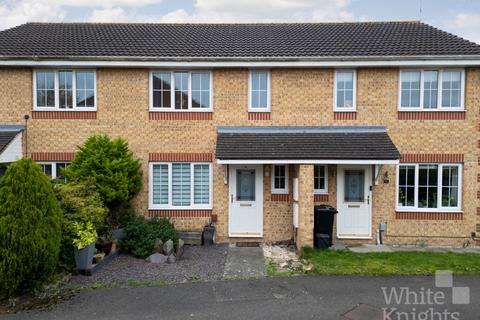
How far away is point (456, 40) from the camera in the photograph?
12.0m

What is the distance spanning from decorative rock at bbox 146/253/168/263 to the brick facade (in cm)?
193

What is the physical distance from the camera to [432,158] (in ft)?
36.4

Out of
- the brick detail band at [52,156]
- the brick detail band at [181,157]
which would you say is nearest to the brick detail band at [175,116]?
the brick detail band at [181,157]

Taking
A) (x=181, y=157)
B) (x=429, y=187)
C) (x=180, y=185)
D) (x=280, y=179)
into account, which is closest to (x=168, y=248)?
(x=180, y=185)

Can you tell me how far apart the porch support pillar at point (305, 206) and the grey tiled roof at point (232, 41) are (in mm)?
3602

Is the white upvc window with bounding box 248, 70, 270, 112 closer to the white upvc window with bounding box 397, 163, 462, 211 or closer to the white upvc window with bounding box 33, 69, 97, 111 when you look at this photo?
the white upvc window with bounding box 397, 163, 462, 211

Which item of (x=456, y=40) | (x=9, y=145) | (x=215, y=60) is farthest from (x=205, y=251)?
(x=456, y=40)

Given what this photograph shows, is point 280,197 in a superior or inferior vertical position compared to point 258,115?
inferior

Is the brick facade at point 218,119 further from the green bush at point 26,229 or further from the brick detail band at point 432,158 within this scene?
the green bush at point 26,229

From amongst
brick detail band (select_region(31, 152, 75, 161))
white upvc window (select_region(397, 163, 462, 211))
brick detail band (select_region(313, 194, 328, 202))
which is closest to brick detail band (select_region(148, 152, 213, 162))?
brick detail band (select_region(31, 152, 75, 161))

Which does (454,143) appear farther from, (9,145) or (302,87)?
→ (9,145)

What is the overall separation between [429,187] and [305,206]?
166 inches

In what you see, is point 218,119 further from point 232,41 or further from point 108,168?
point 108,168

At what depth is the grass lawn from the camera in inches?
333
